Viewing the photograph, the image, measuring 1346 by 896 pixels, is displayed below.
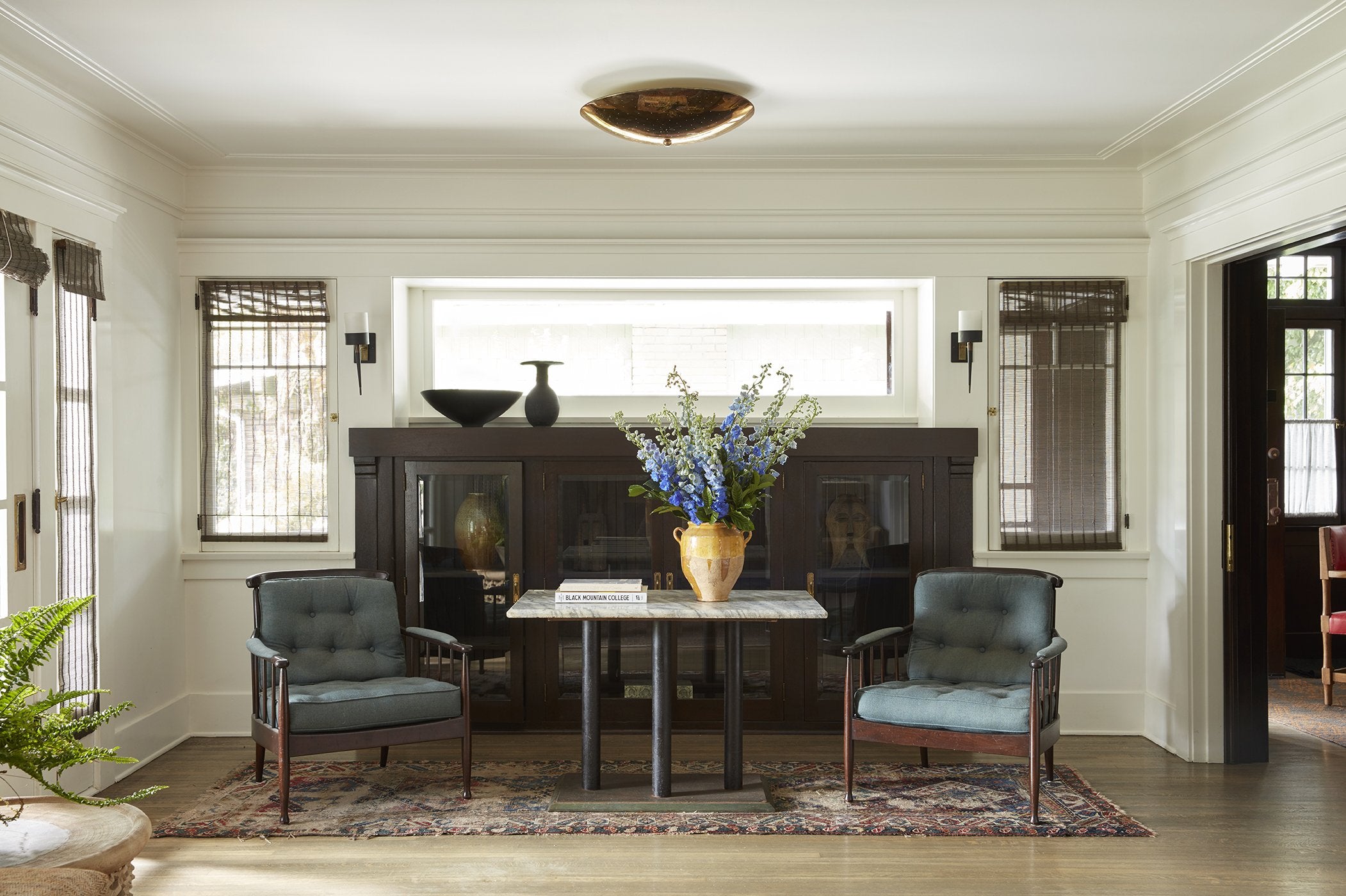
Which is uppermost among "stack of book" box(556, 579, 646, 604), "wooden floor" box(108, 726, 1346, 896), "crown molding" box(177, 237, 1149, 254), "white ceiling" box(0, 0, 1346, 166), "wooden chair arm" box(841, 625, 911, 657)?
"white ceiling" box(0, 0, 1346, 166)

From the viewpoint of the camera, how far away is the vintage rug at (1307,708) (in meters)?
5.35

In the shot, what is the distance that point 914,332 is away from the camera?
5520mm

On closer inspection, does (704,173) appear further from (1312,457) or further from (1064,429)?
(1312,457)

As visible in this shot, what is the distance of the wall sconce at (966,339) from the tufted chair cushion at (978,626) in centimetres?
105

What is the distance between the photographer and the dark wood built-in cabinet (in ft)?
16.7

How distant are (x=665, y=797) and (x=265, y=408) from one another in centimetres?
267

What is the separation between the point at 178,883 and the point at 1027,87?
159 inches

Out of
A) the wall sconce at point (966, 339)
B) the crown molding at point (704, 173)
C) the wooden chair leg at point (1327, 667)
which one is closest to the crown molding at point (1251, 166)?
the crown molding at point (704, 173)

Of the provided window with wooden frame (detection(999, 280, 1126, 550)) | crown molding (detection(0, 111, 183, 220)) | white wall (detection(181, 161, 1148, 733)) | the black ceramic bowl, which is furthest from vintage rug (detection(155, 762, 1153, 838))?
crown molding (detection(0, 111, 183, 220))

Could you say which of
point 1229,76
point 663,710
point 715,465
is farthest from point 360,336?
point 1229,76

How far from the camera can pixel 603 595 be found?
4.12 meters

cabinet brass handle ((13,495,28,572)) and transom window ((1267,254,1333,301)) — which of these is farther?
transom window ((1267,254,1333,301))

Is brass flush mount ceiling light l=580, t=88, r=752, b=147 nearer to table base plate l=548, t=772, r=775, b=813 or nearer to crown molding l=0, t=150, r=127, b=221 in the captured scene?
crown molding l=0, t=150, r=127, b=221

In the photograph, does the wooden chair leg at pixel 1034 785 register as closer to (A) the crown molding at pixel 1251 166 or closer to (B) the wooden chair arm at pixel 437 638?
(B) the wooden chair arm at pixel 437 638
